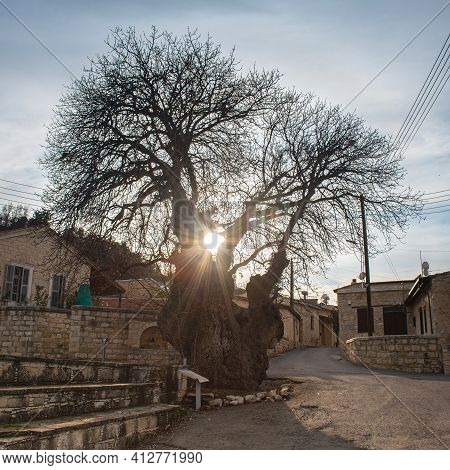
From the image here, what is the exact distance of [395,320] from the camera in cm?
3288

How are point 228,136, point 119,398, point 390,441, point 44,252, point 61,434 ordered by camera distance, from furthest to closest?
1. point 44,252
2. point 228,136
3. point 119,398
4. point 390,441
5. point 61,434

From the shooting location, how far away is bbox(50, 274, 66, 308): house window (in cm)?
2449

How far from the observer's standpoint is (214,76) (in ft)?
43.3

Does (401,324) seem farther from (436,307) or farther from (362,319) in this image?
(436,307)

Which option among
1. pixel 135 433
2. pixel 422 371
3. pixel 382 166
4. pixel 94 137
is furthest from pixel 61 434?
pixel 422 371

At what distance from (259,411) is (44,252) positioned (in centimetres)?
1762

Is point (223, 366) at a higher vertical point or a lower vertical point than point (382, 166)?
lower

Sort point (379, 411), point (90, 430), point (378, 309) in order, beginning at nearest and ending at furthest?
point (90, 430) < point (379, 411) < point (378, 309)

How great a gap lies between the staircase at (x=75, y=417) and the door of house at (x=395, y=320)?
27053 mm

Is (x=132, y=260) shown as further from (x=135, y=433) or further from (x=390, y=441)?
(x=390, y=441)

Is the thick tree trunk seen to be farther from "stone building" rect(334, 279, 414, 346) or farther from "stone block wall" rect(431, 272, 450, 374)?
"stone building" rect(334, 279, 414, 346)

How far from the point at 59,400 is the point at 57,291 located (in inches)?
747

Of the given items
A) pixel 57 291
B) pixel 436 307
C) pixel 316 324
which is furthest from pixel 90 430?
pixel 316 324

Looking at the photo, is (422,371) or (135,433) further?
(422,371)
